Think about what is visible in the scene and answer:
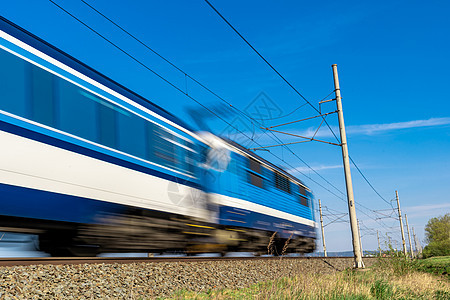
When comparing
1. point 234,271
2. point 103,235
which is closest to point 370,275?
point 234,271

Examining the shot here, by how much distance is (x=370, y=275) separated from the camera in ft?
40.6

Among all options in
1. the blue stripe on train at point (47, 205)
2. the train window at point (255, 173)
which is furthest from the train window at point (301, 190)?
the blue stripe on train at point (47, 205)

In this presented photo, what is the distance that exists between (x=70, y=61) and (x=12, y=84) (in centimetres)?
159

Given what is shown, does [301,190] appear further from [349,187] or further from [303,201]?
[349,187]

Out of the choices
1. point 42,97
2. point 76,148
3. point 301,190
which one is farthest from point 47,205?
point 301,190

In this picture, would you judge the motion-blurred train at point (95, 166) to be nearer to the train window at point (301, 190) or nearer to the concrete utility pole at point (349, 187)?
the concrete utility pole at point (349, 187)

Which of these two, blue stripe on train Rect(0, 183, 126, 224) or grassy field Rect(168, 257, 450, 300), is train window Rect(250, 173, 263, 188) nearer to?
grassy field Rect(168, 257, 450, 300)

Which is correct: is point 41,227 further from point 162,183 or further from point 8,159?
point 162,183

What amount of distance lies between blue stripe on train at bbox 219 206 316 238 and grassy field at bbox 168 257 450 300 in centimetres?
329

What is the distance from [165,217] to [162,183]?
801mm

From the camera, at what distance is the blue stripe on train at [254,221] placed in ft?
40.2

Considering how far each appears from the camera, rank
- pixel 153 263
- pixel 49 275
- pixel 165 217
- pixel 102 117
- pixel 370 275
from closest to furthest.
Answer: pixel 49 275
pixel 153 263
pixel 102 117
pixel 165 217
pixel 370 275

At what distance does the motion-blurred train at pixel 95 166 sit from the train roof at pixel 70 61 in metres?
0.03

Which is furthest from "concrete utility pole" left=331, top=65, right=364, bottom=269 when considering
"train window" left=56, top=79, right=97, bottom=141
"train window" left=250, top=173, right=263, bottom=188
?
"train window" left=56, top=79, right=97, bottom=141
